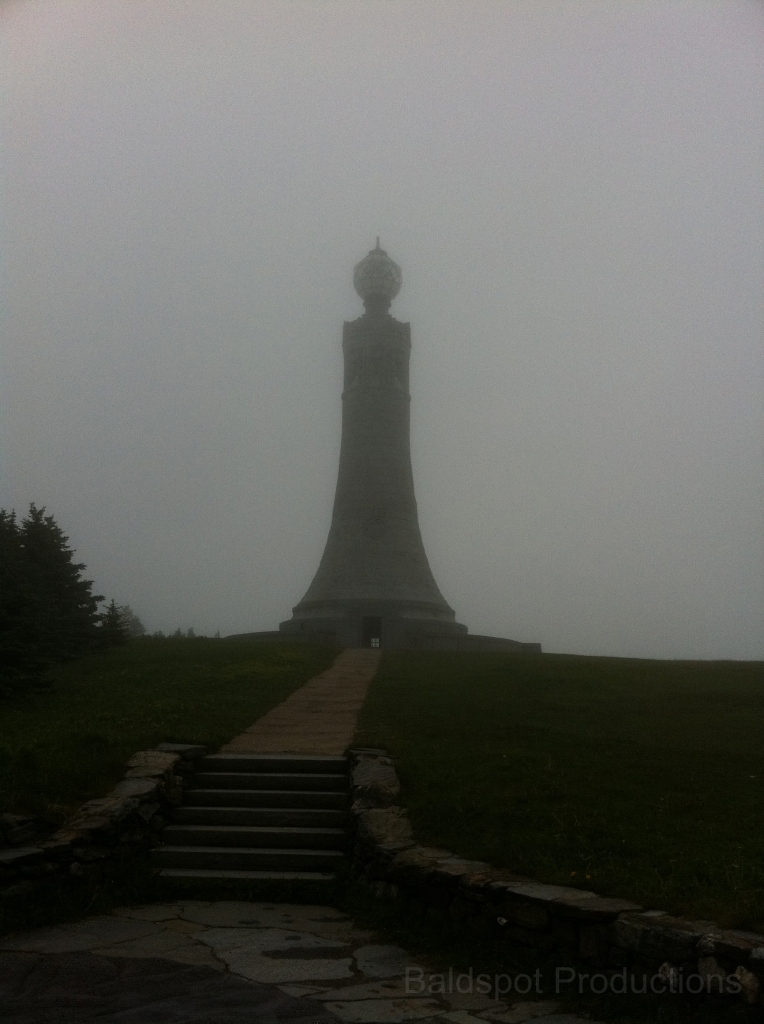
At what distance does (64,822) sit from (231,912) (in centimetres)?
194

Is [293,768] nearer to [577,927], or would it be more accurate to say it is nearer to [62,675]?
[577,927]

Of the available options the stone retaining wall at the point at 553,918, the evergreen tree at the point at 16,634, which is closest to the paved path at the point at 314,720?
the stone retaining wall at the point at 553,918

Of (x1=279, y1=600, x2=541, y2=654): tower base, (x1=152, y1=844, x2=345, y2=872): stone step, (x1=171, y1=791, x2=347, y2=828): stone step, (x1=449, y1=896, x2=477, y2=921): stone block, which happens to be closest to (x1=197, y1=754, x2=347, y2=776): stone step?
(x1=171, y1=791, x2=347, y2=828): stone step

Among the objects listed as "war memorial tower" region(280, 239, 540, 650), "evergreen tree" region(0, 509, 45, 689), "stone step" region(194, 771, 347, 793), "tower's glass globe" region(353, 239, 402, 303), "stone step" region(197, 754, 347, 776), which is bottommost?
"stone step" region(194, 771, 347, 793)

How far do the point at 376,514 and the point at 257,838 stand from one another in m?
36.0

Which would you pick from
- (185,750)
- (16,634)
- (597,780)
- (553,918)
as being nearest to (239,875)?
(185,750)

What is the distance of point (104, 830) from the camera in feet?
27.6

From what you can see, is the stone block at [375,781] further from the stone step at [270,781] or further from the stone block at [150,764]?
the stone block at [150,764]

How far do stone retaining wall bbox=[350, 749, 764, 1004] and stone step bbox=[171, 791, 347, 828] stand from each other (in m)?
0.86

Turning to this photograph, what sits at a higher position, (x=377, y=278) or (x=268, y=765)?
(x=377, y=278)

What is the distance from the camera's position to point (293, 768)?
36.0ft

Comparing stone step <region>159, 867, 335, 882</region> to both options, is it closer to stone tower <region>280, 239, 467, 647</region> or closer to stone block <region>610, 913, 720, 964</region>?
stone block <region>610, 913, 720, 964</region>

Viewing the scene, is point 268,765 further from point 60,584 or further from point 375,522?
point 375,522

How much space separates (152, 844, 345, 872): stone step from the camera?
8.73 metres
